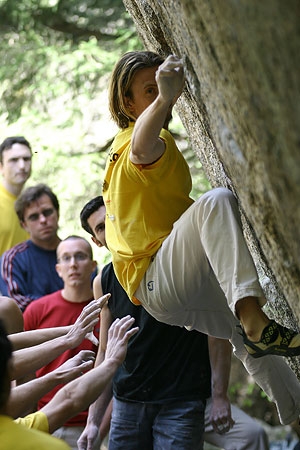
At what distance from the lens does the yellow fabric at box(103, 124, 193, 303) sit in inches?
157

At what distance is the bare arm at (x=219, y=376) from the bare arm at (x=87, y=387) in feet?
2.66

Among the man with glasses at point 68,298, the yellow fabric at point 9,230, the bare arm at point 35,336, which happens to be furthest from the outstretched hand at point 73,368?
the yellow fabric at point 9,230

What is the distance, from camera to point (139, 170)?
3.94 m

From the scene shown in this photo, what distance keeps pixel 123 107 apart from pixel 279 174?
146 cm

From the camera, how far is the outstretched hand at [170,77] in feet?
11.2

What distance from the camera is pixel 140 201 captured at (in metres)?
4.02

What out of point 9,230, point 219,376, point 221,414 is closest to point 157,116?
point 219,376

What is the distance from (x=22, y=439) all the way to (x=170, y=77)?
154 centimetres

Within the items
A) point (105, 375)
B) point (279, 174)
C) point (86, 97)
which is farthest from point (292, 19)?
point (86, 97)

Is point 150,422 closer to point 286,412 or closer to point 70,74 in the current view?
point 286,412

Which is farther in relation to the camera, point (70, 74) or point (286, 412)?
point (70, 74)

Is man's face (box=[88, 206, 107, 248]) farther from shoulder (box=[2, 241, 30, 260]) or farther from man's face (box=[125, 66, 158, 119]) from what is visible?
man's face (box=[125, 66, 158, 119])

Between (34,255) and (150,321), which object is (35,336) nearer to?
(150,321)

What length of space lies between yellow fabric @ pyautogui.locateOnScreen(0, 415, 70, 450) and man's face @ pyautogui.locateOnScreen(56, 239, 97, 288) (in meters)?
3.07
